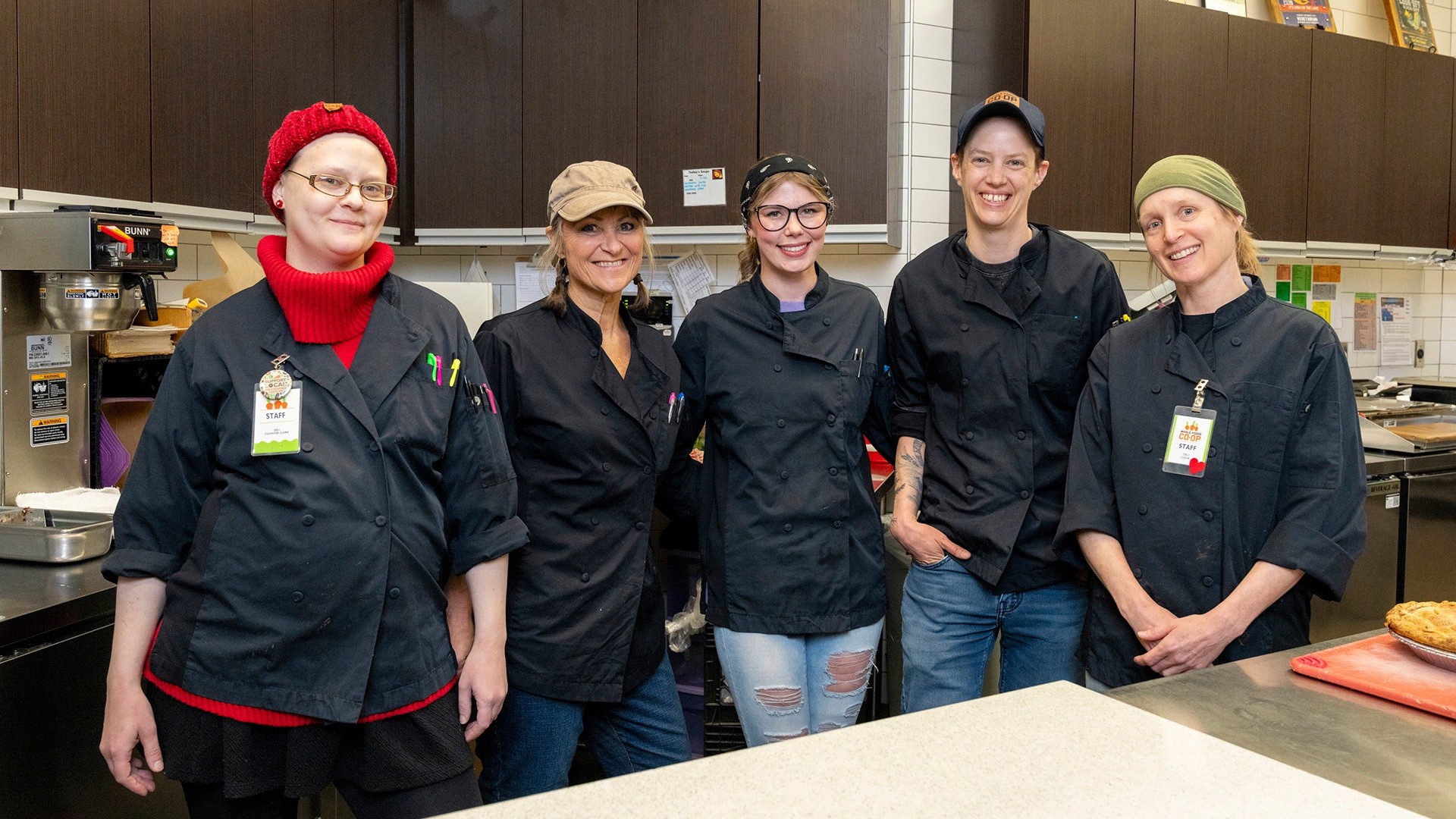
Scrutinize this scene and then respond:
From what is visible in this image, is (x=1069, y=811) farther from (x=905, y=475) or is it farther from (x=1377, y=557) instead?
(x=1377, y=557)

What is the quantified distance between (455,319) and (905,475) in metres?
0.92

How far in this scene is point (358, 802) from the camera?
A: 4.72ft

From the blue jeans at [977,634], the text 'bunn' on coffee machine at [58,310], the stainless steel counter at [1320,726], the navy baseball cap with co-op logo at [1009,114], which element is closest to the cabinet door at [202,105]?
the text 'bunn' on coffee machine at [58,310]

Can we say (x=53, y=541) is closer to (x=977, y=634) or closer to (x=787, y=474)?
(x=787, y=474)

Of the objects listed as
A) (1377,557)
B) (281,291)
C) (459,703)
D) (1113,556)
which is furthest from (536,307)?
(1377,557)

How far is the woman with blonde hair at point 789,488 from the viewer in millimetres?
1853

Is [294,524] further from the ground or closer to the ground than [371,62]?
closer to the ground

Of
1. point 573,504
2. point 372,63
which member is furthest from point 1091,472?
point 372,63

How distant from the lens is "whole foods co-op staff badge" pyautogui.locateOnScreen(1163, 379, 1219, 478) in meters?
1.66

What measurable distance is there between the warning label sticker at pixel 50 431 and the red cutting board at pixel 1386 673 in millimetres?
2354

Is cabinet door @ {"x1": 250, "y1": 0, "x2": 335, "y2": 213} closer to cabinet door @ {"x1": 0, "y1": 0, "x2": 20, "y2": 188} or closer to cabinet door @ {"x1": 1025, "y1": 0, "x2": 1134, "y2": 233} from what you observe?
cabinet door @ {"x1": 0, "y1": 0, "x2": 20, "y2": 188}

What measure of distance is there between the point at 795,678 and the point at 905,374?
0.63m

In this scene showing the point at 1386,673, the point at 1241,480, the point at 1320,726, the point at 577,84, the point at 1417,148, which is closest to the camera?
the point at 1320,726

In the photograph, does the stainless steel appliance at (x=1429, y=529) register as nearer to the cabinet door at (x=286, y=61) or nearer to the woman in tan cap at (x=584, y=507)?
the woman in tan cap at (x=584, y=507)
